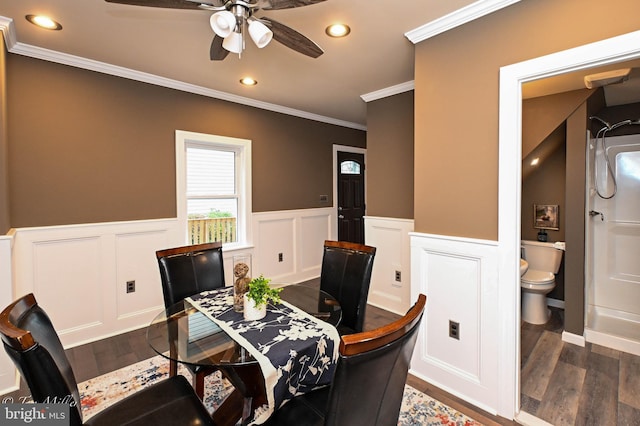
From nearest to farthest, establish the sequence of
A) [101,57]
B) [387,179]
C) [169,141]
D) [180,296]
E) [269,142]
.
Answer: [180,296] < [101,57] < [169,141] < [387,179] < [269,142]

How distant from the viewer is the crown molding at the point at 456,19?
72.6 inches

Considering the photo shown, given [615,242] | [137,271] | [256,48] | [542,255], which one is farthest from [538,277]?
[137,271]

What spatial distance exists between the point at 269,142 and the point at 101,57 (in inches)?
79.0

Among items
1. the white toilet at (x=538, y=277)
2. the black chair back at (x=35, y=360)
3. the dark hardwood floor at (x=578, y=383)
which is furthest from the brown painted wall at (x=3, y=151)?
the white toilet at (x=538, y=277)

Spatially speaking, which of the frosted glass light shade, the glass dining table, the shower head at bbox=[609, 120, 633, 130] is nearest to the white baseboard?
the shower head at bbox=[609, 120, 633, 130]

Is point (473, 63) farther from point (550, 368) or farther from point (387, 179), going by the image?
point (550, 368)

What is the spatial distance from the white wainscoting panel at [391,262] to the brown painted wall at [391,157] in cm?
12

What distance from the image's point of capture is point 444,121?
6.95 feet

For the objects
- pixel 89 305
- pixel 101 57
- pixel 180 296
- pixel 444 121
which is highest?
pixel 101 57

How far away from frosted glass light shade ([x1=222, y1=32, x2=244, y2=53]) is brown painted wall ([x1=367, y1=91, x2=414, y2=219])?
7.12 ft

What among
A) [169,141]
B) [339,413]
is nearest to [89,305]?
[169,141]

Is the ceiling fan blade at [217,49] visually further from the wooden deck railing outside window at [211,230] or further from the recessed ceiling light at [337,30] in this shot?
the wooden deck railing outside window at [211,230]

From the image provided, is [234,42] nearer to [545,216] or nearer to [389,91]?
[389,91]

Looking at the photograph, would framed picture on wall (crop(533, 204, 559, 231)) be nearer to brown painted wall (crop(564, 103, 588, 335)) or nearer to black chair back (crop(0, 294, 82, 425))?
brown painted wall (crop(564, 103, 588, 335))
